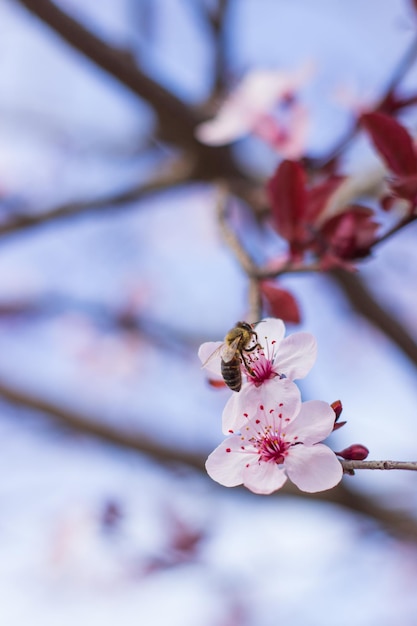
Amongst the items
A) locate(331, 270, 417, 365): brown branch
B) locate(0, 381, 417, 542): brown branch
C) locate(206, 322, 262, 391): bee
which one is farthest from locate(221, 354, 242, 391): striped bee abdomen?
locate(331, 270, 417, 365): brown branch

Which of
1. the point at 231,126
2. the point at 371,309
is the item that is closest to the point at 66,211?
the point at 231,126

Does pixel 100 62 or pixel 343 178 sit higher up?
pixel 100 62

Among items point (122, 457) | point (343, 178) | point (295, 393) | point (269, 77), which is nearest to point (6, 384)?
point (122, 457)

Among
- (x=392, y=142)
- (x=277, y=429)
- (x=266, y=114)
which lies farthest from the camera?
(x=266, y=114)

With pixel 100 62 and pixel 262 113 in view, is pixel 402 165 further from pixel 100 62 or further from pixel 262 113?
pixel 100 62

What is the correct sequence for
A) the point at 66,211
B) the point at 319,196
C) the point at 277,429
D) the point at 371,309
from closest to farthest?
the point at 277,429 < the point at 319,196 < the point at 66,211 < the point at 371,309

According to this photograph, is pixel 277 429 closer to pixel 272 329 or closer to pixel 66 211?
pixel 272 329

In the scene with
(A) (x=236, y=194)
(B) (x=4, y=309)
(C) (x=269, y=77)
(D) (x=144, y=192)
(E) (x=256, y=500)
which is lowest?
(E) (x=256, y=500)
